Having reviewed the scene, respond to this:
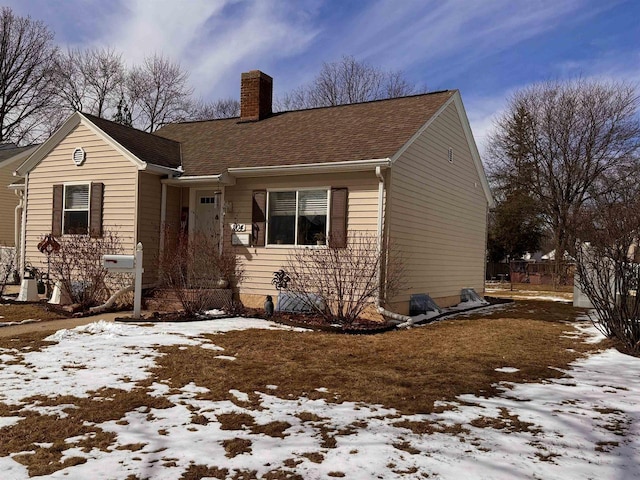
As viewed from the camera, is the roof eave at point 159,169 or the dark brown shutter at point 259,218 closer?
the dark brown shutter at point 259,218

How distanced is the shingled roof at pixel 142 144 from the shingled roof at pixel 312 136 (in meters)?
0.39

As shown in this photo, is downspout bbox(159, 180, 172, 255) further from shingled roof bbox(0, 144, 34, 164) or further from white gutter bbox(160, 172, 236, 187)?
shingled roof bbox(0, 144, 34, 164)

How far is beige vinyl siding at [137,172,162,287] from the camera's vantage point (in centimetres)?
1143

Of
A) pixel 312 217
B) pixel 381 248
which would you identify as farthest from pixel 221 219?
pixel 381 248

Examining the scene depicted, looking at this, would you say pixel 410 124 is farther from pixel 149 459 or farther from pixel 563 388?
pixel 149 459

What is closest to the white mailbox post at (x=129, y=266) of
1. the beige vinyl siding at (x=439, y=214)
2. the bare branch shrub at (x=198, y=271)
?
the bare branch shrub at (x=198, y=271)

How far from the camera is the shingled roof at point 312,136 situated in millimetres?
10773

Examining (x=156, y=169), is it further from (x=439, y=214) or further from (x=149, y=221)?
(x=439, y=214)

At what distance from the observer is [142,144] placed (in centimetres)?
1253

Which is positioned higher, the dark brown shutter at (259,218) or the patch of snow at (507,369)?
the dark brown shutter at (259,218)

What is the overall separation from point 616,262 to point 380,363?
3.90 m

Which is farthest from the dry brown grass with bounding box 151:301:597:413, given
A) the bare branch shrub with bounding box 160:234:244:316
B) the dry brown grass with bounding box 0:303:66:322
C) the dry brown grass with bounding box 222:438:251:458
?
the dry brown grass with bounding box 0:303:66:322

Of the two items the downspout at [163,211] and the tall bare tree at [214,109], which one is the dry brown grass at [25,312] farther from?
the tall bare tree at [214,109]

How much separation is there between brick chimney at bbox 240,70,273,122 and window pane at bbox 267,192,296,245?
467cm
